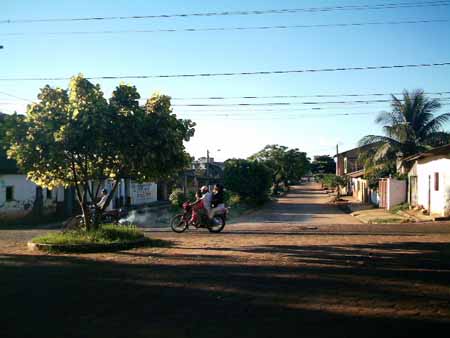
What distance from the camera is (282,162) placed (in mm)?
76000

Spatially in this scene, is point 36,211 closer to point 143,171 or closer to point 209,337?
point 143,171

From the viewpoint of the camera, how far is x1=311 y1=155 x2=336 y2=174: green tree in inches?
4843

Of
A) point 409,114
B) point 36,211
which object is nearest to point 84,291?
point 36,211

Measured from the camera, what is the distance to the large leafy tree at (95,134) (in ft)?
41.7

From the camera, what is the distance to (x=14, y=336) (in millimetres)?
5598

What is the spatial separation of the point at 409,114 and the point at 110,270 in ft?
99.0

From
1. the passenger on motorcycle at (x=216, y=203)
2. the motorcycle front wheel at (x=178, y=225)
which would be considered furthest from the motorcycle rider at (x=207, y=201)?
the motorcycle front wheel at (x=178, y=225)

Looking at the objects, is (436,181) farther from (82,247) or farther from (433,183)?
(82,247)

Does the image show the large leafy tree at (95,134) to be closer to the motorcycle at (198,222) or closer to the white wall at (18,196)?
the motorcycle at (198,222)

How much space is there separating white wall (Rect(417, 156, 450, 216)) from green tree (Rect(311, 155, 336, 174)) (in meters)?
93.8

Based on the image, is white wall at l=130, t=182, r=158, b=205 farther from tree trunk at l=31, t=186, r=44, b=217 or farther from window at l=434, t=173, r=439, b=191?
window at l=434, t=173, r=439, b=191

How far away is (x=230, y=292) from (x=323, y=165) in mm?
117933

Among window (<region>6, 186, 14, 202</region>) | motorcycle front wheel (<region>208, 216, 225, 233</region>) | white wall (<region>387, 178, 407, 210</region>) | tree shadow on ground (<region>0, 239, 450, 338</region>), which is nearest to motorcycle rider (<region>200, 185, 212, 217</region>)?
motorcycle front wheel (<region>208, 216, 225, 233</region>)

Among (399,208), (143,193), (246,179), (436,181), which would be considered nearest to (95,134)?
(436,181)
